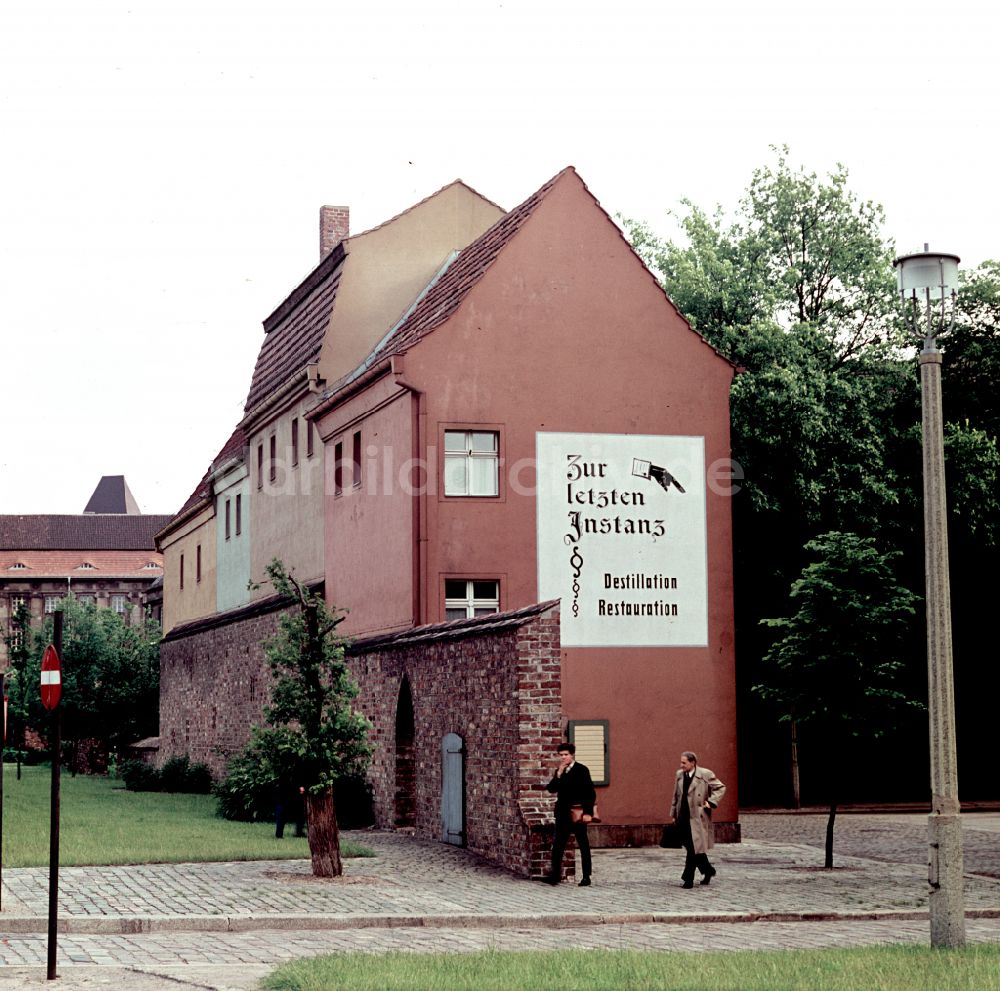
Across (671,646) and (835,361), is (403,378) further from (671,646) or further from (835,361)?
(835,361)

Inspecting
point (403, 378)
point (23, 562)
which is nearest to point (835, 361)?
point (403, 378)

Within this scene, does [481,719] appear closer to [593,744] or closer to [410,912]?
[593,744]

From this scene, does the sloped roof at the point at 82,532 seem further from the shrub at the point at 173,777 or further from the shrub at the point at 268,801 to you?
the shrub at the point at 268,801

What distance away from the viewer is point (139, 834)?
25219mm

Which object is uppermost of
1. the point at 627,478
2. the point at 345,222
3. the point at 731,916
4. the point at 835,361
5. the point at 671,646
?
the point at 345,222

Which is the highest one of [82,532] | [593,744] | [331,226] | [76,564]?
[331,226]

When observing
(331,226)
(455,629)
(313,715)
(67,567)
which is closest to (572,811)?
(313,715)

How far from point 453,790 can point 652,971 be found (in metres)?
11.8

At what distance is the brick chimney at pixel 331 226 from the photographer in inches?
1672

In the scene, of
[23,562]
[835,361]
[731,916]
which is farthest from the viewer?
[23,562]

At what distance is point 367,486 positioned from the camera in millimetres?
29172

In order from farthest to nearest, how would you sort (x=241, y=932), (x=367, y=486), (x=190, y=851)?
(x=367, y=486)
(x=190, y=851)
(x=241, y=932)

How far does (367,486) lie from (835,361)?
1481 centimetres

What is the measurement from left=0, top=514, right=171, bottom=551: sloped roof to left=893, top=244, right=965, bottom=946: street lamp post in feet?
355
